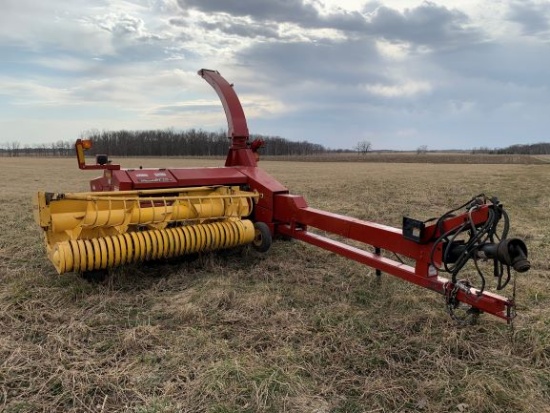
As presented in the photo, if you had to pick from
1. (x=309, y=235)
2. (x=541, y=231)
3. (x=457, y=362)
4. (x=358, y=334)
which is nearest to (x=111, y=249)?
(x=309, y=235)

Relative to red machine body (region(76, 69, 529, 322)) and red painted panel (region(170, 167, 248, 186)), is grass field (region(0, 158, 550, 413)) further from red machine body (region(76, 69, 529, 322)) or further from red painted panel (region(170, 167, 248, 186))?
red painted panel (region(170, 167, 248, 186))

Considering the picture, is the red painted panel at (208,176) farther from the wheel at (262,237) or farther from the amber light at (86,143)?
the amber light at (86,143)

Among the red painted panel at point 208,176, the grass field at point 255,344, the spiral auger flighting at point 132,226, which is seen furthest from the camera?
the red painted panel at point 208,176

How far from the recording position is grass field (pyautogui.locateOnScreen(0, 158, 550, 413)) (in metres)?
2.88

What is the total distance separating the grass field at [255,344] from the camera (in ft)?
9.45

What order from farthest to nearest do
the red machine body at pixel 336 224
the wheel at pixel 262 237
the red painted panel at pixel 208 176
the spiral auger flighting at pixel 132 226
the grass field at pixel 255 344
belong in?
the red painted panel at pixel 208 176, the wheel at pixel 262 237, the spiral auger flighting at pixel 132 226, the red machine body at pixel 336 224, the grass field at pixel 255 344

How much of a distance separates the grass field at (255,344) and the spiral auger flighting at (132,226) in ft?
1.21

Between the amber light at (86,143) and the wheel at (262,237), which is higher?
the amber light at (86,143)

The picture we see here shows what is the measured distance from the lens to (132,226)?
17.3 feet

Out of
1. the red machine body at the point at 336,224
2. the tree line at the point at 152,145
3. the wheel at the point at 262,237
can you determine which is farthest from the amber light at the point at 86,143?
the tree line at the point at 152,145

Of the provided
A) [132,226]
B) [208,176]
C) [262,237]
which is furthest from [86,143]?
[262,237]

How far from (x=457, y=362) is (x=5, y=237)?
701 centimetres

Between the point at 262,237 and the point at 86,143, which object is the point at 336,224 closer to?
the point at 262,237

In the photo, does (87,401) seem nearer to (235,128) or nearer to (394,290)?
(394,290)
